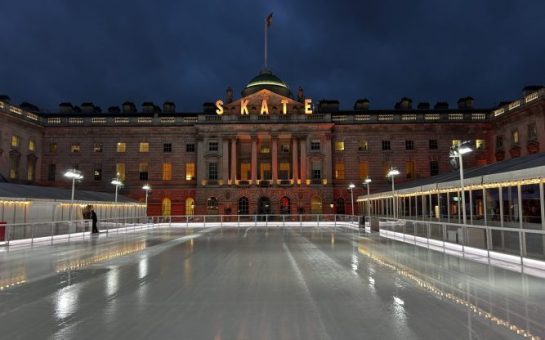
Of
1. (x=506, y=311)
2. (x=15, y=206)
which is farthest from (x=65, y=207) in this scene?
(x=506, y=311)

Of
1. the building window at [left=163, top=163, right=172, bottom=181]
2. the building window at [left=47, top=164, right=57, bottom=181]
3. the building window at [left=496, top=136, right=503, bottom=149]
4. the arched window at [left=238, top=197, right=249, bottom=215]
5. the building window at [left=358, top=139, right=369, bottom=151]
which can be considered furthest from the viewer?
the building window at [left=163, top=163, right=172, bottom=181]

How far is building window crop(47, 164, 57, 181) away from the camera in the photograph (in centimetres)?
7460

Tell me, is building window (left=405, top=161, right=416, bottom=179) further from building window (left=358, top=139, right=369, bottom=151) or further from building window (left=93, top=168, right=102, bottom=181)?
building window (left=93, top=168, right=102, bottom=181)

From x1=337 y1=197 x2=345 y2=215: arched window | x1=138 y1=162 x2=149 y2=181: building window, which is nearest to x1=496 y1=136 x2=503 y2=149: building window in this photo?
x1=337 y1=197 x2=345 y2=215: arched window

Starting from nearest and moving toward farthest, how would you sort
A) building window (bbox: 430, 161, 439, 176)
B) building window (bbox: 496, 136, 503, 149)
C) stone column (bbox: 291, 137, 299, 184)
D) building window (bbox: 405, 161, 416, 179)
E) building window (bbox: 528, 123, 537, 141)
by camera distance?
1. building window (bbox: 528, 123, 537, 141)
2. building window (bbox: 496, 136, 503, 149)
3. stone column (bbox: 291, 137, 299, 184)
4. building window (bbox: 430, 161, 439, 176)
5. building window (bbox: 405, 161, 416, 179)

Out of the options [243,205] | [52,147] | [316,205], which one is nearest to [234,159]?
[243,205]

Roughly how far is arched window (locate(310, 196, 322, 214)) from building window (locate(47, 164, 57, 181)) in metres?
44.0

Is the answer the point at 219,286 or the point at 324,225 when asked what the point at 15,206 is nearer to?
the point at 219,286

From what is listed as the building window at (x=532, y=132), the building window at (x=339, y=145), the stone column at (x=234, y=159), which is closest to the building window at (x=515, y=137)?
the building window at (x=532, y=132)

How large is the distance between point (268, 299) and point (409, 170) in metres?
68.1

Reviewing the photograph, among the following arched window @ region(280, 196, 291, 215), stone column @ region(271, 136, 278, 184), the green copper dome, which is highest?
the green copper dome

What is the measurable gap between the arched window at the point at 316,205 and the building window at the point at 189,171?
20846 mm

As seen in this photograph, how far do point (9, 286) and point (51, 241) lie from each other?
17674 millimetres

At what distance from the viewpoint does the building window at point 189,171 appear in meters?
75.4
